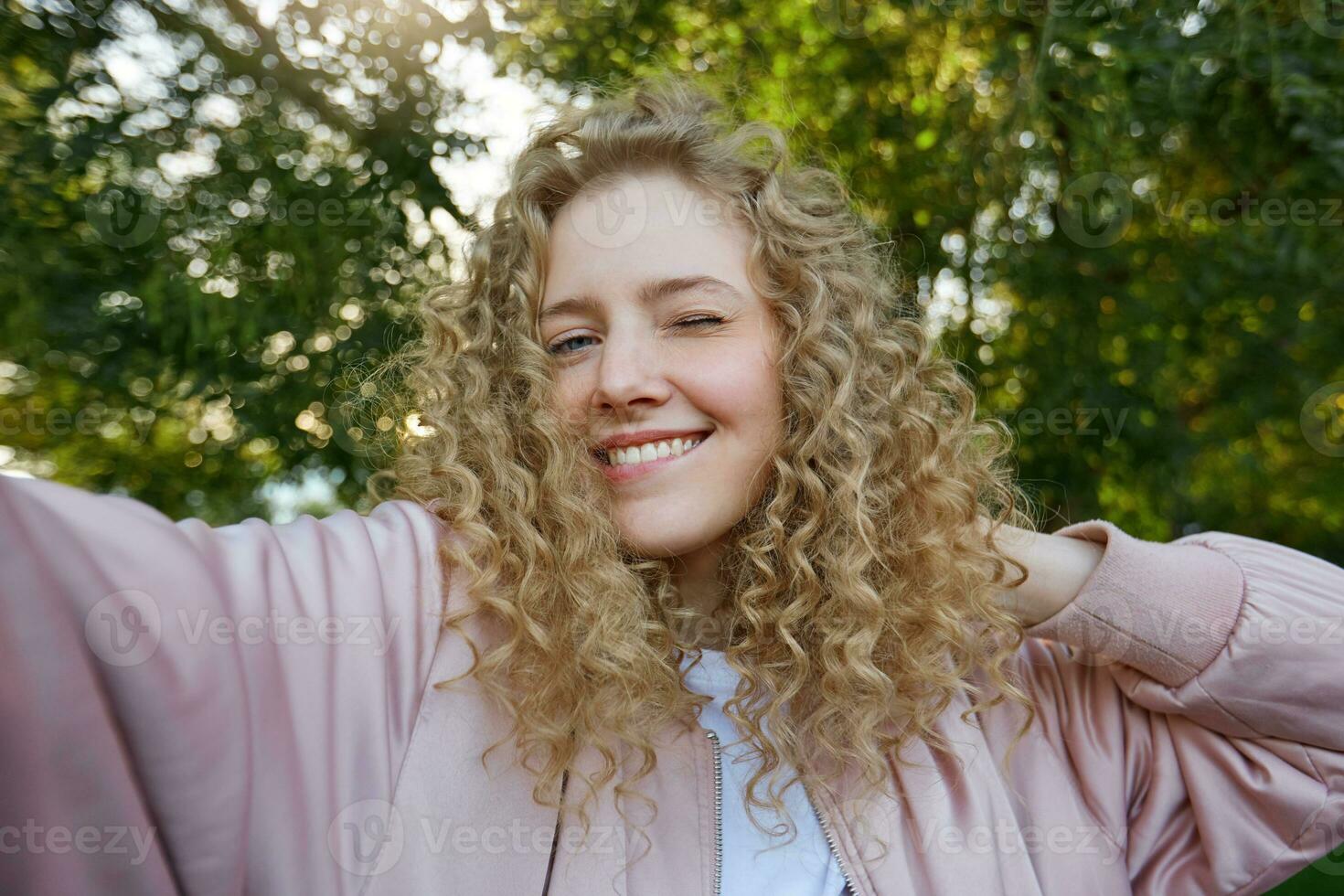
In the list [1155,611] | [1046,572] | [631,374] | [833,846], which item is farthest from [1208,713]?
[631,374]

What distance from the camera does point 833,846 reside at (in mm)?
1712

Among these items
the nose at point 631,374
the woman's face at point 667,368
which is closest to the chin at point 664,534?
the woman's face at point 667,368

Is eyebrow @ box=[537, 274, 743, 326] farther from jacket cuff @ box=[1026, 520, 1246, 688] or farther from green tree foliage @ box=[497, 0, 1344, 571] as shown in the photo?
green tree foliage @ box=[497, 0, 1344, 571]

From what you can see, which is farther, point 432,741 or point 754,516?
point 754,516

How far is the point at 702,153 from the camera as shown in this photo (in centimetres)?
206

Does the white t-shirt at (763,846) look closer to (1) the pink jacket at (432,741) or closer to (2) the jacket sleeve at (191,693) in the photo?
(1) the pink jacket at (432,741)

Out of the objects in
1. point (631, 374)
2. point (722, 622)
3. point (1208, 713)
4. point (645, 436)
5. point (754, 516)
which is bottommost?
point (1208, 713)

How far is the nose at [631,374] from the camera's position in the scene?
1773 mm

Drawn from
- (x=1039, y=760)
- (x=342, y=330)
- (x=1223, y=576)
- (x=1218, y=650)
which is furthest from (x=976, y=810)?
(x=342, y=330)

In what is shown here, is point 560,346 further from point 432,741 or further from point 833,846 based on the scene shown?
point 833,846

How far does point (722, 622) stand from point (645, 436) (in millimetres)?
461

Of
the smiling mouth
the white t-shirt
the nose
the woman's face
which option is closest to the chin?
the woman's face

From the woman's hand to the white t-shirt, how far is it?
0.59 m

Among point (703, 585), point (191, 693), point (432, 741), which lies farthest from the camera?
point (703, 585)
